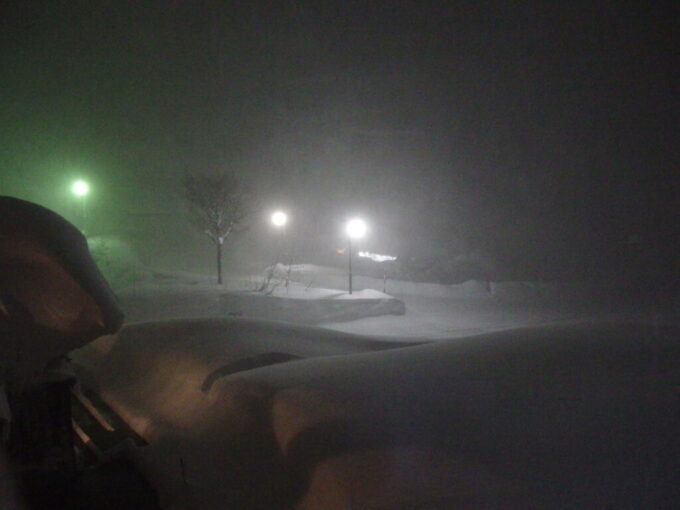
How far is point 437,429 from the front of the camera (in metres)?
2.16

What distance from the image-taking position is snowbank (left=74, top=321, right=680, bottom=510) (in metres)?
1.86

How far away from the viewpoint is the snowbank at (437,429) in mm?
1859

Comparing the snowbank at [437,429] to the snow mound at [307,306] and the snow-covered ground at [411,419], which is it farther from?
the snow mound at [307,306]

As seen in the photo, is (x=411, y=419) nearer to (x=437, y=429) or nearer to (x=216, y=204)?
(x=437, y=429)

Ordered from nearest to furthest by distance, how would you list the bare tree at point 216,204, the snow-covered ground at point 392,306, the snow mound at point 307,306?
the snow-covered ground at point 392,306
the snow mound at point 307,306
the bare tree at point 216,204

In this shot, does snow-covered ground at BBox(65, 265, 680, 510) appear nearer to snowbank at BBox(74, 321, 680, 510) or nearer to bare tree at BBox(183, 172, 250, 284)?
snowbank at BBox(74, 321, 680, 510)

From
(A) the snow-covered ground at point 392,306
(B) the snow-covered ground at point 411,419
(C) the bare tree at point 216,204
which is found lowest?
(A) the snow-covered ground at point 392,306

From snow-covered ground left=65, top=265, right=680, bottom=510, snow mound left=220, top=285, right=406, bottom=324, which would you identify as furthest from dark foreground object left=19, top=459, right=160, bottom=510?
snow mound left=220, top=285, right=406, bottom=324

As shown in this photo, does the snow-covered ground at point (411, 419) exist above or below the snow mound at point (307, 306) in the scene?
above

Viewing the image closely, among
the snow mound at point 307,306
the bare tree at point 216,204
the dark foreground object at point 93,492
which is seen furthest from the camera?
the bare tree at point 216,204

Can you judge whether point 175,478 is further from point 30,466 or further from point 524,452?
point 524,452

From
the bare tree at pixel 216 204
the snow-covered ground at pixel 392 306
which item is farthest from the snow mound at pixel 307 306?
the bare tree at pixel 216 204

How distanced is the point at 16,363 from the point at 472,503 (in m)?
3.09

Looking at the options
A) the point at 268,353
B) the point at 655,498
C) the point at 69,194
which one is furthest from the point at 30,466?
the point at 69,194
